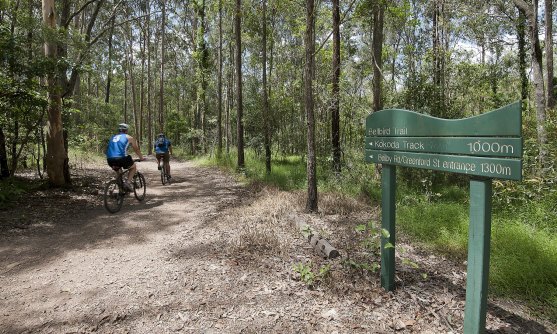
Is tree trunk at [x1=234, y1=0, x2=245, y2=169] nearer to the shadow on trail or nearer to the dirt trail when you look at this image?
the shadow on trail

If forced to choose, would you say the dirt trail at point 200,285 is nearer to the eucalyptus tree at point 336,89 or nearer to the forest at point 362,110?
the forest at point 362,110

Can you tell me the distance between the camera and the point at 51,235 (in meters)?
5.62

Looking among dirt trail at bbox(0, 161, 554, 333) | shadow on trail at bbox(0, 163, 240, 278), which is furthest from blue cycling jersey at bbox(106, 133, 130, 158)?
dirt trail at bbox(0, 161, 554, 333)

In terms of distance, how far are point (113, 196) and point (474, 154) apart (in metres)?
7.29

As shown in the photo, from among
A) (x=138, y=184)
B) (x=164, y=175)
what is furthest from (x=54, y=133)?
(x=164, y=175)

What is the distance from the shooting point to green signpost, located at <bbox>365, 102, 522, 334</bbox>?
2.16 metres

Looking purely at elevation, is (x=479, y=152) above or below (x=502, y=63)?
below

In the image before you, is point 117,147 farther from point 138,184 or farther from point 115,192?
point 138,184

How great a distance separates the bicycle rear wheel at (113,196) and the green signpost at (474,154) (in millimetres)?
6426

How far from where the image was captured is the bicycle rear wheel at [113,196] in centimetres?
718

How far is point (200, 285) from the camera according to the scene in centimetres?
376

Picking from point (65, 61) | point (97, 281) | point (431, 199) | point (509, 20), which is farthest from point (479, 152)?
point (509, 20)

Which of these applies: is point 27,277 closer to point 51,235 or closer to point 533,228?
point 51,235

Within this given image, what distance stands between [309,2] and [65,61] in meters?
5.79
